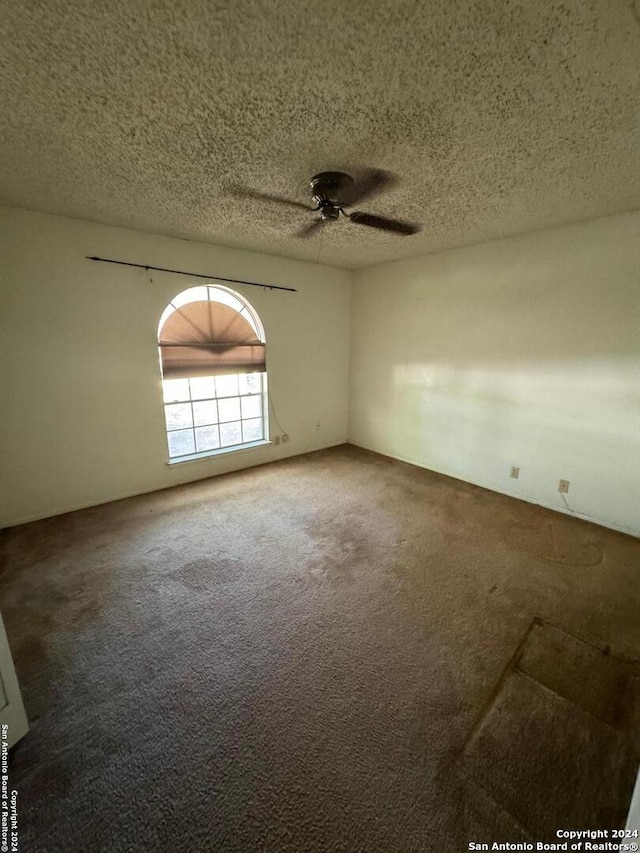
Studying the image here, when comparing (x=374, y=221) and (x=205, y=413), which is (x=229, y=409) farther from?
(x=374, y=221)

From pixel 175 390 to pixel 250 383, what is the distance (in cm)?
87

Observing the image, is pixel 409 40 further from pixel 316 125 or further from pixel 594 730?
pixel 594 730

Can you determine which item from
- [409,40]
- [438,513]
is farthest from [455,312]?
[409,40]

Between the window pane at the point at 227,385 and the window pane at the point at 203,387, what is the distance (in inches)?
2.3

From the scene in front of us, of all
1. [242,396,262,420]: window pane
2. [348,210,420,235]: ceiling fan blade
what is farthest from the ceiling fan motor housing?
[242,396,262,420]: window pane

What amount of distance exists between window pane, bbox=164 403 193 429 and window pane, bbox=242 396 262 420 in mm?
648

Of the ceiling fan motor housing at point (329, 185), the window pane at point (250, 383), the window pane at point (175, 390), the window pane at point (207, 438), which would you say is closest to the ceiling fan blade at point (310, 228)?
the ceiling fan motor housing at point (329, 185)

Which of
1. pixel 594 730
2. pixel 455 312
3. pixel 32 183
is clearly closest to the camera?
pixel 594 730

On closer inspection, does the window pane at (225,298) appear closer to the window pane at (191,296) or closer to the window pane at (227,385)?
the window pane at (191,296)

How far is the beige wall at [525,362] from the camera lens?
2658 mm

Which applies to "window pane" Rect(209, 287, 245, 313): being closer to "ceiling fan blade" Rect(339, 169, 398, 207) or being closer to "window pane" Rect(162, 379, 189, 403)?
"window pane" Rect(162, 379, 189, 403)

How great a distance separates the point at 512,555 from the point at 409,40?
285 cm

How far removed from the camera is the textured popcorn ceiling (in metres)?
1.03

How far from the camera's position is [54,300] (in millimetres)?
2711
